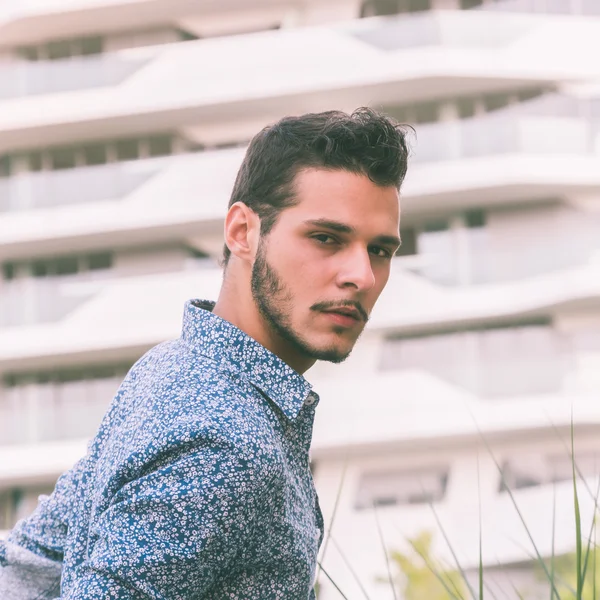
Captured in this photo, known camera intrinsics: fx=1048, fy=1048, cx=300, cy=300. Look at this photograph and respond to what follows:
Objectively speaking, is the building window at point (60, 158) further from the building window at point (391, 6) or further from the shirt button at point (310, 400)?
the shirt button at point (310, 400)

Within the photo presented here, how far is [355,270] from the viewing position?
120 cm

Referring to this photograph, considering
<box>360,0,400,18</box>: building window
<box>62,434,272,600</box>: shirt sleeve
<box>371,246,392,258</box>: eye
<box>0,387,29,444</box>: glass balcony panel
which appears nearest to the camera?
<box>62,434,272,600</box>: shirt sleeve

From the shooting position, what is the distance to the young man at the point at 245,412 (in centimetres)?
91

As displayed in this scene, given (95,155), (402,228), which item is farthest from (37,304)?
(402,228)

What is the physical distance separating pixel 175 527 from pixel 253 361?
10.8 inches

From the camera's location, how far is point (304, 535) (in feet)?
3.55

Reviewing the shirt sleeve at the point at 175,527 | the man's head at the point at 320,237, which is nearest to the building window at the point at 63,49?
the man's head at the point at 320,237

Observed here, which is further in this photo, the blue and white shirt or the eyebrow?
the eyebrow

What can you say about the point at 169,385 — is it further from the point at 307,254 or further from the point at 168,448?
the point at 307,254

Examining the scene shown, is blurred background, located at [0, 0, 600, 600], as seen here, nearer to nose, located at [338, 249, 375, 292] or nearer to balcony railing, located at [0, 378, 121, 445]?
balcony railing, located at [0, 378, 121, 445]

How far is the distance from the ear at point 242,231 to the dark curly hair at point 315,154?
0.01 metres

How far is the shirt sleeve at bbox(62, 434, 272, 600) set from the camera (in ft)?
2.93

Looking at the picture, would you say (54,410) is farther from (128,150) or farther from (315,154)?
(315,154)

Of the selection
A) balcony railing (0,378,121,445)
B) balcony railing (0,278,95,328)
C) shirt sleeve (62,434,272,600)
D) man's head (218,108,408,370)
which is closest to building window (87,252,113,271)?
balcony railing (0,278,95,328)
